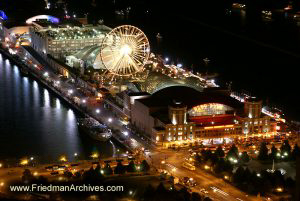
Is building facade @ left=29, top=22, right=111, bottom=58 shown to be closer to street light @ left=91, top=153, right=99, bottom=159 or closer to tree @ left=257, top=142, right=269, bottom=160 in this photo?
street light @ left=91, top=153, right=99, bottom=159

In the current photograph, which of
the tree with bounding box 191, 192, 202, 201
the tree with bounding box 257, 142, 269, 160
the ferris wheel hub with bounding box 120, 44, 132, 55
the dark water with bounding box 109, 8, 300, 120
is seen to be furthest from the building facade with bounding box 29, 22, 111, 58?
the tree with bounding box 191, 192, 202, 201

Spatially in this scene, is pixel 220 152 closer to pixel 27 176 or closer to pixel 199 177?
pixel 199 177

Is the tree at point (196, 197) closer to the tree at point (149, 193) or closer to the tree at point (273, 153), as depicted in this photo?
the tree at point (149, 193)

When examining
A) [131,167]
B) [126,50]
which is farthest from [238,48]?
[131,167]

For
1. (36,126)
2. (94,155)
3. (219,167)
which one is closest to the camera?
(219,167)

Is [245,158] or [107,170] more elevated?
[107,170]
